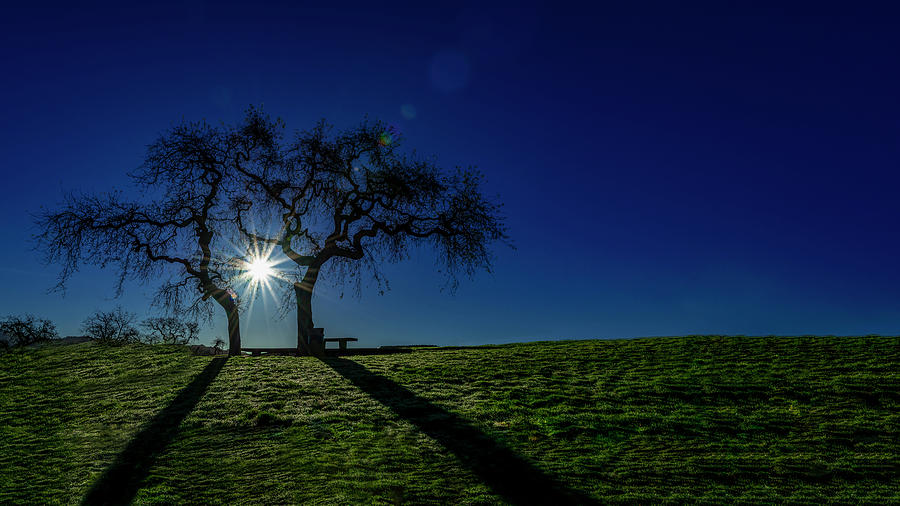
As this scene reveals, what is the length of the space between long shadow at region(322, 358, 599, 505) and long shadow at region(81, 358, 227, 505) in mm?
5114

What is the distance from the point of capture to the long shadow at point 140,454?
938cm

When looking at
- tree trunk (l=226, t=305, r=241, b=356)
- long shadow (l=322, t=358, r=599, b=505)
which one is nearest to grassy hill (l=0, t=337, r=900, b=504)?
long shadow (l=322, t=358, r=599, b=505)

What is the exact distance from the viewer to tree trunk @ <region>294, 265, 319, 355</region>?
26.1 meters

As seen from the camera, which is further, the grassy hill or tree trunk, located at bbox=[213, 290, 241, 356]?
tree trunk, located at bbox=[213, 290, 241, 356]

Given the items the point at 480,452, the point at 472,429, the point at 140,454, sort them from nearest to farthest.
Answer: the point at 480,452, the point at 140,454, the point at 472,429

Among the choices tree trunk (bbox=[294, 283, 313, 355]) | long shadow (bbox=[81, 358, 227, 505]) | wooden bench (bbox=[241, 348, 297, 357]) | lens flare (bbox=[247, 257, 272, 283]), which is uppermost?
lens flare (bbox=[247, 257, 272, 283])

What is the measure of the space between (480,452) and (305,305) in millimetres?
17943

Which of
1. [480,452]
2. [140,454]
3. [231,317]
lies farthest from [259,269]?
[480,452]

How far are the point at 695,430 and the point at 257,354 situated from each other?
21860 mm

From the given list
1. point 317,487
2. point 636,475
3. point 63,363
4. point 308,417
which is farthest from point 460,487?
point 63,363

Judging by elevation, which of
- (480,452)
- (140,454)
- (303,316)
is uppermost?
(303,316)

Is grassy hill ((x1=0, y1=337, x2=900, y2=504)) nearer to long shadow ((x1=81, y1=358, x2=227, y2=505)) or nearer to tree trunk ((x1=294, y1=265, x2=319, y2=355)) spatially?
long shadow ((x1=81, y1=358, x2=227, y2=505))

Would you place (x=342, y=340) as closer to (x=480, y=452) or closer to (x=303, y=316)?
(x=303, y=316)

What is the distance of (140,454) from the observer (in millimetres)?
11328
